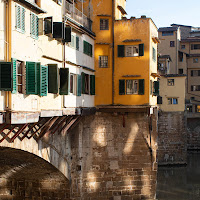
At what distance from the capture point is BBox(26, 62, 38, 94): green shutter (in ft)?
55.0

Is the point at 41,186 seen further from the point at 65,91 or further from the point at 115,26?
the point at 115,26

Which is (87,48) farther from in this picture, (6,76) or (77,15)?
(6,76)

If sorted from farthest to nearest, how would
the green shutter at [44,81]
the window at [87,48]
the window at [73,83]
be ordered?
the window at [87,48] → the window at [73,83] → the green shutter at [44,81]

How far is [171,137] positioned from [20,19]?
3775 centimetres

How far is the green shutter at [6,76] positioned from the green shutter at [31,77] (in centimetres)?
152

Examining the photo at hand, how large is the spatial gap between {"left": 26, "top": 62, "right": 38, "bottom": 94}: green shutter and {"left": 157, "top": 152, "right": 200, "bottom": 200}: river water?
21174 mm

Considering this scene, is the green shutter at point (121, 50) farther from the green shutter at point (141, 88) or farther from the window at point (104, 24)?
the green shutter at point (141, 88)

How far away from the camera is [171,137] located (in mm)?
51031

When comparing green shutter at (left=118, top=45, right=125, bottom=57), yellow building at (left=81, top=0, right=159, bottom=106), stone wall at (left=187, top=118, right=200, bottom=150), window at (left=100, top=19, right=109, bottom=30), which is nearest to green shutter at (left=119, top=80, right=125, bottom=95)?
yellow building at (left=81, top=0, right=159, bottom=106)

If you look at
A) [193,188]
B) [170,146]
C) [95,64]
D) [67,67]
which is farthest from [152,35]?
[170,146]

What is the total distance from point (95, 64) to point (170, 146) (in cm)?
2683

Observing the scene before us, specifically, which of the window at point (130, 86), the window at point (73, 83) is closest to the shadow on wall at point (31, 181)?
the window at point (73, 83)

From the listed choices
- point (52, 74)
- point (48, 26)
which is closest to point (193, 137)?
point (52, 74)

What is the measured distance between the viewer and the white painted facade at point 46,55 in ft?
52.7
